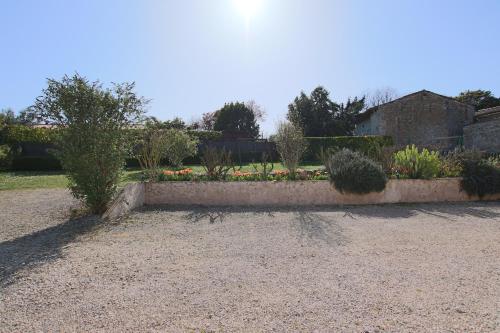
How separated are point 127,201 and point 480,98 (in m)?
44.9

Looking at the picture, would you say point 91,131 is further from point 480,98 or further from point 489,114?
point 480,98

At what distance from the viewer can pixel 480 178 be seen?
932 cm

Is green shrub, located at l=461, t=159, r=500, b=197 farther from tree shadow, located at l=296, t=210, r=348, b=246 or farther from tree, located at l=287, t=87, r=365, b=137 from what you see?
tree, located at l=287, t=87, r=365, b=137

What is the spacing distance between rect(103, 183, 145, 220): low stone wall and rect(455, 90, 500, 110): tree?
39.6m

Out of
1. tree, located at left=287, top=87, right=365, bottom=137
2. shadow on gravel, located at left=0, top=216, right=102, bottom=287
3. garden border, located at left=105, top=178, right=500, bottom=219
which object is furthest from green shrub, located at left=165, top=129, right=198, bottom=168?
tree, located at left=287, top=87, right=365, bottom=137

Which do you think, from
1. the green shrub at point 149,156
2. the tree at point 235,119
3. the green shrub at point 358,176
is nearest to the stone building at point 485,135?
the green shrub at point 358,176

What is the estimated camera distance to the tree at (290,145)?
35.7ft

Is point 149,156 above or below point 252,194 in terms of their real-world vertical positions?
above

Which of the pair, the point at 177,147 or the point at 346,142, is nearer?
the point at 177,147

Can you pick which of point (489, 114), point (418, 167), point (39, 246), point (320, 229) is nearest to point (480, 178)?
point (418, 167)

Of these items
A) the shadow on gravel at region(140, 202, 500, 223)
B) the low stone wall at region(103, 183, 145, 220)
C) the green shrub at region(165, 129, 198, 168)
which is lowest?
the shadow on gravel at region(140, 202, 500, 223)

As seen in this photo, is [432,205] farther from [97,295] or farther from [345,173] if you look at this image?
[97,295]

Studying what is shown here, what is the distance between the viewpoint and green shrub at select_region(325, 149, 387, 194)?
8.67 metres

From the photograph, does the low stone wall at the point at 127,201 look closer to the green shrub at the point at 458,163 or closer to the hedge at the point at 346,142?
the green shrub at the point at 458,163
